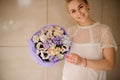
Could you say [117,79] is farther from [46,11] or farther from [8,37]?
[8,37]

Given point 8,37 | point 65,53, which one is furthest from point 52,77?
point 65,53

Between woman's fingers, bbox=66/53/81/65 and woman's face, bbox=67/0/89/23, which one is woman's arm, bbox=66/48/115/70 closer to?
woman's fingers, bbox=66/53/81/65

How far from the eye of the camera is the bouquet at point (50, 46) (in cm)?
99

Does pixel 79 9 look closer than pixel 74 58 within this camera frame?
No

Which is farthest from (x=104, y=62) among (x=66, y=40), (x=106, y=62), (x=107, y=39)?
(x=66, y=40)

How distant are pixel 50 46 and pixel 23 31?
0.60 meters

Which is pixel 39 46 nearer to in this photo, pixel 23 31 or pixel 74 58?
pixel 74 58

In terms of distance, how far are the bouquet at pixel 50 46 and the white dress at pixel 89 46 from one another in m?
0.11

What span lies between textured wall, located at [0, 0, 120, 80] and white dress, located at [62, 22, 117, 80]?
0.44m

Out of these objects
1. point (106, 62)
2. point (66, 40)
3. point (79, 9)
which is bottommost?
point (106, 62)

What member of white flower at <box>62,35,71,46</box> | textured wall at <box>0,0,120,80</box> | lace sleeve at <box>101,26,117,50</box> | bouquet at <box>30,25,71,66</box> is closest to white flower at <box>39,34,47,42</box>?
bouquet at <box>30,25,71,66</box>

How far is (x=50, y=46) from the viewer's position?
984mm

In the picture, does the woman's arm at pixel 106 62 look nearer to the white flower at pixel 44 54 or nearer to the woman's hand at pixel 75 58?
the woman's hand at pixel 75 58

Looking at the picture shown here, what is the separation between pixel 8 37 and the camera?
152 cm
